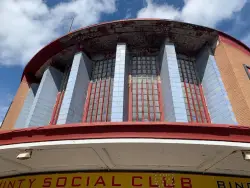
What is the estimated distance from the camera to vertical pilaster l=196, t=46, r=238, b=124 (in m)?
8.12

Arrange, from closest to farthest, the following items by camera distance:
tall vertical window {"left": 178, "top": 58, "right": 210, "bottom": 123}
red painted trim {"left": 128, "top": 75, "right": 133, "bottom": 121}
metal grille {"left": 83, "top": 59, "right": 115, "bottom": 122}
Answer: red painted trim {"left": 128, "top": 75, "right": 133, "bottom": 121}
tall vertical window {"left": 178, "top": 58, "right": 210, "bottom": 123}
metal grille {"left": 83, "top": 59, "right": 115, "bottom": 122}

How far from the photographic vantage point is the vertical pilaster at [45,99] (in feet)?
30.7

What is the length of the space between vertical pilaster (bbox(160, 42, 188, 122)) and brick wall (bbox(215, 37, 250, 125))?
6.85ft

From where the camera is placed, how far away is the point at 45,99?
10062mm

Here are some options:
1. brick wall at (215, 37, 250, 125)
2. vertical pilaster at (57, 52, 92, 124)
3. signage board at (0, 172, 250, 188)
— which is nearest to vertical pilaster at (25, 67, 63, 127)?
vertical pilaster at (57, 52, 92, 124)

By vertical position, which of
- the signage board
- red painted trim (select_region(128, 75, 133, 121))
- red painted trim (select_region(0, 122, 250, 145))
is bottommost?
the signage board

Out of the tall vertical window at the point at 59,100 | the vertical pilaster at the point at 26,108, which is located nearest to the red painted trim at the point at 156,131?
the tall vertical window at the point at 59,100

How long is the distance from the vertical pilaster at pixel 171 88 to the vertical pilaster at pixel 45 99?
5.39 metres

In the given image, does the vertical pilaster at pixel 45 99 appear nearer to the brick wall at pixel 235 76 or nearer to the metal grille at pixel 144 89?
the metal grille at pixel 144 89

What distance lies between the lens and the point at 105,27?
393 inches

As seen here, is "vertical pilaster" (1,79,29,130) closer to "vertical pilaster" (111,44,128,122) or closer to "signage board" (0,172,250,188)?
"vertical pilaster" (111,44,128,122)

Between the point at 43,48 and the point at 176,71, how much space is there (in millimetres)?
6857

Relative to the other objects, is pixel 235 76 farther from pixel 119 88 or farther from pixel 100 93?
pixel 100 93

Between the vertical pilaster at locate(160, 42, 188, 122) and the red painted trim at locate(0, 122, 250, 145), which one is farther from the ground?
the vertical pilaster at locate(160, 42, 188, 122)
